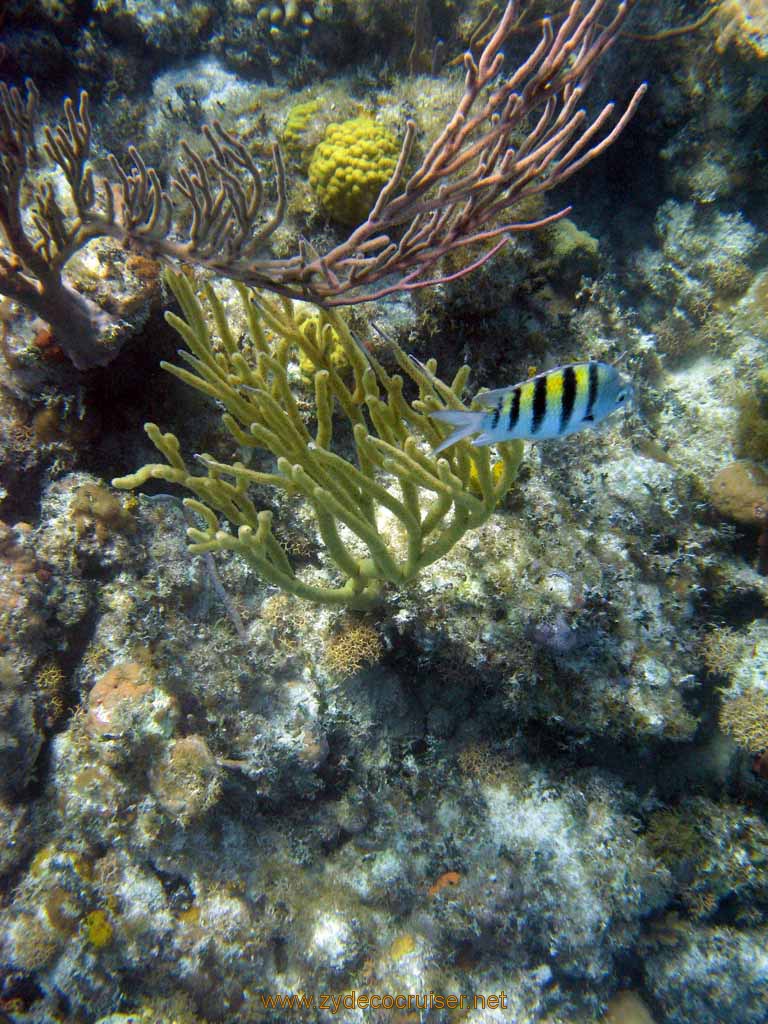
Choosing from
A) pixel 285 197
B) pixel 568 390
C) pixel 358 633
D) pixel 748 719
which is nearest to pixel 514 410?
pixel 568 390

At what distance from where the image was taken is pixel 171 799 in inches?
126

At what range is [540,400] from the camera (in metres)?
1.82

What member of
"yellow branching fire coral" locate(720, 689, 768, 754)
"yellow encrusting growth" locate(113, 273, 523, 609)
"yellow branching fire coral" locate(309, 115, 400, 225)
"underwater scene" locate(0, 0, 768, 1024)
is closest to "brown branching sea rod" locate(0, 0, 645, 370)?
"underwater scene" locate(0, 0, 768, 1024)

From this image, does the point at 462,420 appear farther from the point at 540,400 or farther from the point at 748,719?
the point at 748,719

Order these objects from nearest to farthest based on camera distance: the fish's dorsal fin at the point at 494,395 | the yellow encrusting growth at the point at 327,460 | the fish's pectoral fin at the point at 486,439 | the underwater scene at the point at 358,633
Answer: the fish's dorsal fin at the point at 494,395
the fish's pectoral fin at the point at 486,439
the yellow encrusting growth at the point at 327,460
the underwater scene at the point at 358,633

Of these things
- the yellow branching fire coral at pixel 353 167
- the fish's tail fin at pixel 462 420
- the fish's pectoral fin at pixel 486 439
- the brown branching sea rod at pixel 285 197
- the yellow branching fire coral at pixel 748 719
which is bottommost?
the yellow branching fire coral at pixel 748 719

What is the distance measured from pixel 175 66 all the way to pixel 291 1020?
9003 millimetres

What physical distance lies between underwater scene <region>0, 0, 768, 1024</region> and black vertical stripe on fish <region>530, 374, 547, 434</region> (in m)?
0.68

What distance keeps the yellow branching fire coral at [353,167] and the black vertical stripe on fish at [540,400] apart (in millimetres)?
2686

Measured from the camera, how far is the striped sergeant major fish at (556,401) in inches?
71.6

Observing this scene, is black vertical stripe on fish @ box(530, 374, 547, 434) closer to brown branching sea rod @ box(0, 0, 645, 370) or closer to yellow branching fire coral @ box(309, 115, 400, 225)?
brown branching sea rod @ box(0, 0, 645, 370)

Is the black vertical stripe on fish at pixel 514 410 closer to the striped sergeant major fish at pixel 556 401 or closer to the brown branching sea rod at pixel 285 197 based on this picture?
the striped sergeant major fish at pixel 556 401

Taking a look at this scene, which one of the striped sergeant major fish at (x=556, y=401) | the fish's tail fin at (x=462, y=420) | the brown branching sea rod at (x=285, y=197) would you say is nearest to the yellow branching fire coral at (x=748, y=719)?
the striped sergeant major fish at (x=556, y=401)

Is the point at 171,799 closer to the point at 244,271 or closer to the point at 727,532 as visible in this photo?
the point at 244,271
